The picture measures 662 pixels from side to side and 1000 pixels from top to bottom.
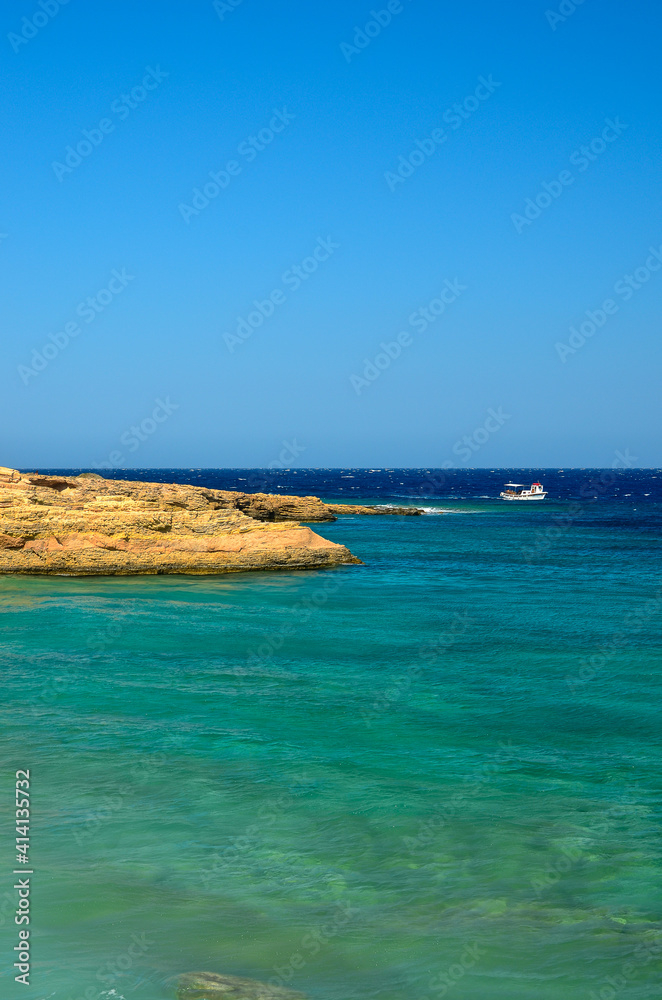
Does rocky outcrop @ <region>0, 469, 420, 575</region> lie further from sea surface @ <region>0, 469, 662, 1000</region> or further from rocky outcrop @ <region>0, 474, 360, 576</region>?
sea surface @ <region>0, 469, 662, 1000</region>

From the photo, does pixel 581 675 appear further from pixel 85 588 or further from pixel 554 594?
pixel 85 588

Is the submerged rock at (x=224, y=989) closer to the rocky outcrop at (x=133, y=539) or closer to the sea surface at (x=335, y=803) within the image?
the sea surface at (x=335, y=803)

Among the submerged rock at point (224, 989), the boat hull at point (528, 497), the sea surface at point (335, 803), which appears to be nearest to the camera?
the submerged rock at point (224, 989)

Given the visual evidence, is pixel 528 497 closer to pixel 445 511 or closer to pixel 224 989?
pixel 445 511

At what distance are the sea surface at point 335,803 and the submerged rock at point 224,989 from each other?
0.13m

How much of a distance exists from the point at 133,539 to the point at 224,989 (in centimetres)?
2171

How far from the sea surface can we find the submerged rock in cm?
13

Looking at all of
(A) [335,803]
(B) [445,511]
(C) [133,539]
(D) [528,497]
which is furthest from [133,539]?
(D) [528,497]

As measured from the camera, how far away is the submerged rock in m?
5.90

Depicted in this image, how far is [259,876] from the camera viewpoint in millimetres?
7816

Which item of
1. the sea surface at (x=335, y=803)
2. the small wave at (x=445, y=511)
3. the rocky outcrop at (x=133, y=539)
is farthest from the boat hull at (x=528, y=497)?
the sea surface at (x=335, y=803)

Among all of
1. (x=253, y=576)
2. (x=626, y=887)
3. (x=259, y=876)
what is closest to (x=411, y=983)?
(x=259, y=876)

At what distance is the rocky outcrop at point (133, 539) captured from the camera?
25.9 metres

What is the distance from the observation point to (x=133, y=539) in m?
26.8
